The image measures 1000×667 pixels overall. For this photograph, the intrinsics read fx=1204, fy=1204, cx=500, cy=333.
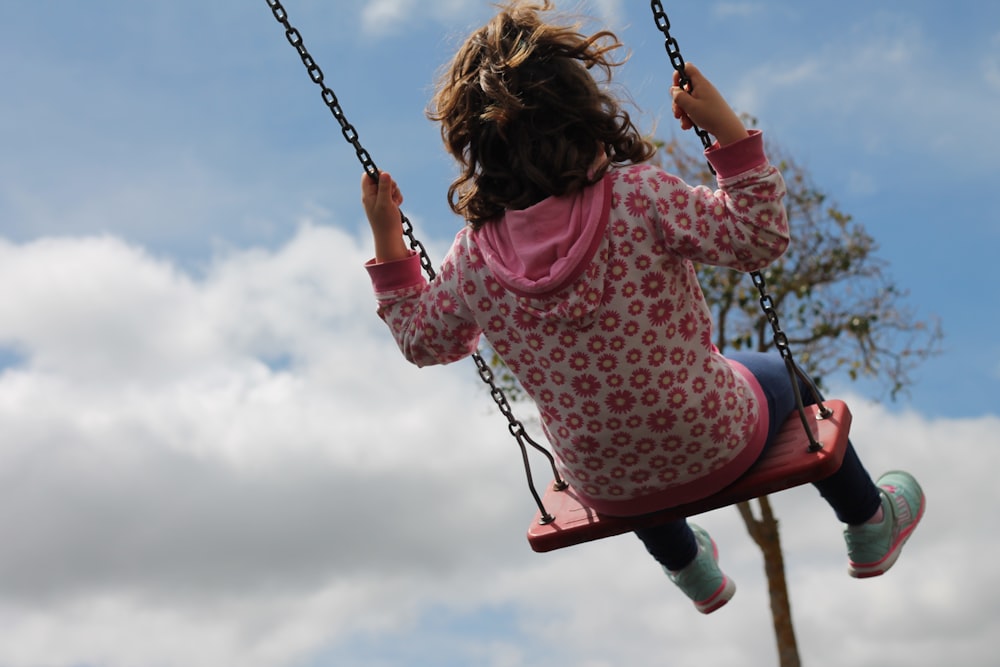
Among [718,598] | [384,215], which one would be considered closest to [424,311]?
[384,215]

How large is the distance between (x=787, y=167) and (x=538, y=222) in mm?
9855

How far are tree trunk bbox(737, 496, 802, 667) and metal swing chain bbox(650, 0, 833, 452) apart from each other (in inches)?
349

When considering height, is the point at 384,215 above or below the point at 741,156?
above

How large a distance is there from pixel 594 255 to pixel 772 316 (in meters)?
0.71

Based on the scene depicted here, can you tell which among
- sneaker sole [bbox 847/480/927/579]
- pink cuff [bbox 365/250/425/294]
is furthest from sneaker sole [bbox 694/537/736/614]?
pink cuff [bbox 365/250/425/294]

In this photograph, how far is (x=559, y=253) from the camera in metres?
2.73

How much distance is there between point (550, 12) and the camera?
2.97 m

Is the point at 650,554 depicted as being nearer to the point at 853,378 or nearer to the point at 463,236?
the point at 463,236

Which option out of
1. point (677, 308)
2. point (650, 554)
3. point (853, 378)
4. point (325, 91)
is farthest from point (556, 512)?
point (853, 378)

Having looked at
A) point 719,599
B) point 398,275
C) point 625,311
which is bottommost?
point 719,599

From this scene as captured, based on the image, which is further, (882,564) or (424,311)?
(882,564)

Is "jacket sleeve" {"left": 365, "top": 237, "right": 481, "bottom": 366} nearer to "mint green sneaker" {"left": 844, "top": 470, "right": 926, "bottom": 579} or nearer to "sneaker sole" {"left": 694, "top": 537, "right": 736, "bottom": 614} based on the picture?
"sneaker sole" {"left": 694, "top": 537, "right": 736, "bottom": 614}

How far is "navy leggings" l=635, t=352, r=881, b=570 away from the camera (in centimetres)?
333

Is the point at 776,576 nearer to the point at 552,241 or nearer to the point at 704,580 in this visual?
the point at 704,580
